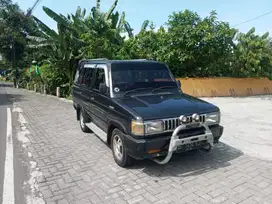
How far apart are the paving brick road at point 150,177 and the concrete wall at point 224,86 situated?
855 centimetres

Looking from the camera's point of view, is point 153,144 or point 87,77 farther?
point 87,77

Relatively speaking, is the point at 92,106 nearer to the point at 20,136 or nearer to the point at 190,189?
the point at 20,136

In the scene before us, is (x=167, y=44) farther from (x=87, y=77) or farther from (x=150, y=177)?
(x=150, y=177)

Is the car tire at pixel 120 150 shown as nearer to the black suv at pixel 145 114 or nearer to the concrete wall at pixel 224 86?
the black suv at pixel 145 114

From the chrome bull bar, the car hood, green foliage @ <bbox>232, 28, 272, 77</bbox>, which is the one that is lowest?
the chrome bull bar

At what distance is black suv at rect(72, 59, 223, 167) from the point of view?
3.98m

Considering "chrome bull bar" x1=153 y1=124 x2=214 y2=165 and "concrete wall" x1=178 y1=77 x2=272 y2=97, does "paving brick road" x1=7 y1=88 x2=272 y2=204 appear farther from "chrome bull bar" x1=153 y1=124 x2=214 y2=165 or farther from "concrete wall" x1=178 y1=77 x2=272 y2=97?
"concrete wall" x1=178 y1=77 x2=272 y2=97

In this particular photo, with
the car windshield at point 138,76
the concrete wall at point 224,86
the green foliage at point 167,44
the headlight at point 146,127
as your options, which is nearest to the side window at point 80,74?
the car windshield at point 138,76

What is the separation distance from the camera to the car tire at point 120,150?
4.38m

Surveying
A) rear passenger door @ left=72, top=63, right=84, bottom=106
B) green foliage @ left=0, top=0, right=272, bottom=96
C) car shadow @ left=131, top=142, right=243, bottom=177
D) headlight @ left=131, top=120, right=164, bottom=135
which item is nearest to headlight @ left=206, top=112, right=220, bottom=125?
car shadow @ left=131, top=142, right=243, bottom=177

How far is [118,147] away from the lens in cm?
468

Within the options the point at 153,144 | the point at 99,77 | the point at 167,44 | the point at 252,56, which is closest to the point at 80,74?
the point at 99,77

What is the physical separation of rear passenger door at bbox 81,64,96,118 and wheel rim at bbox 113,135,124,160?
63.8 inches

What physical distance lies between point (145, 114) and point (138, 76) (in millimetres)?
1498
